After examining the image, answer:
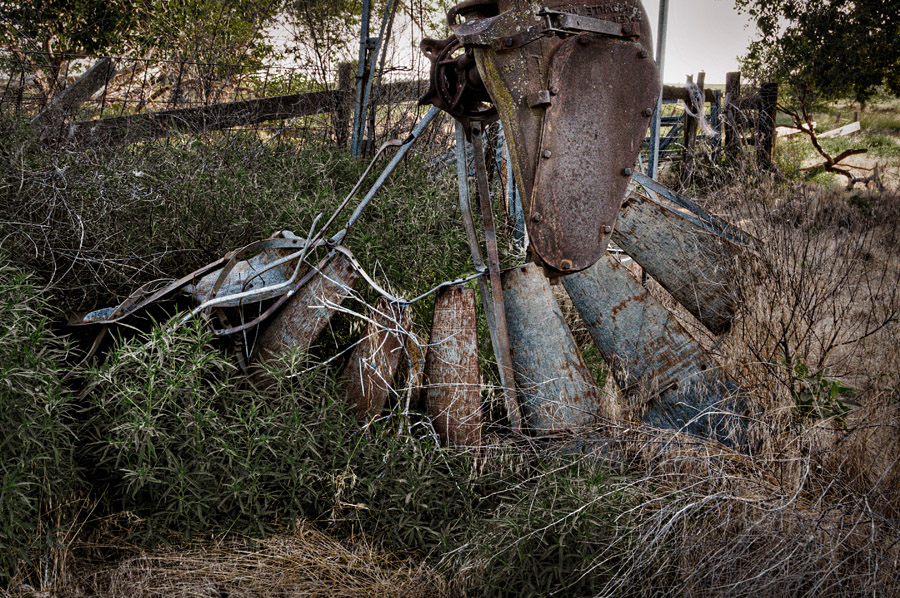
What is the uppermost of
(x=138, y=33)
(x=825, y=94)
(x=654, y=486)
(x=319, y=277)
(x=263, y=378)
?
(x=138, y=33)

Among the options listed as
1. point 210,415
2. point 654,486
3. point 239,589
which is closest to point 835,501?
point 654,486

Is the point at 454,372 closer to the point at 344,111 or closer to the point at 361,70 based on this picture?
the point at 361,70

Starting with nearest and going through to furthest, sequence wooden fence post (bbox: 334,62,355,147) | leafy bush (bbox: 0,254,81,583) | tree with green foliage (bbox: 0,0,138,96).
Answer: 1. leafy bush (bbox: 0,254,81,583)
2. wooden fence post (bbox: 334,62,355,147)
3. tree with green foliage (bbox: 0,0,138,96)

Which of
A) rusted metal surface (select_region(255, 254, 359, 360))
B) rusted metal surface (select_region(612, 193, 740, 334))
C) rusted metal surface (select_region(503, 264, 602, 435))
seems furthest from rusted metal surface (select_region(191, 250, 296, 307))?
rusted metal surface (select_region(612, 193, 740, 334))

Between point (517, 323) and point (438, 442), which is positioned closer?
point (438, 442)

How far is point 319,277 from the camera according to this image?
2834 millimetres

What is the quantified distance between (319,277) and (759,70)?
6509mm

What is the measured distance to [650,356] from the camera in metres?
2.64

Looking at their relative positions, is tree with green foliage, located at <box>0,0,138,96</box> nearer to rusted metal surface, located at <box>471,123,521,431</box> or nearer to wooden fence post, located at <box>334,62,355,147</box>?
wooden fence post, located at <box>334,62,355,147</box>

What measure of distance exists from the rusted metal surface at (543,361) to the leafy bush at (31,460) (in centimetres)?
166

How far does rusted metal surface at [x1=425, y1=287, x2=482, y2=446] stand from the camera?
8.41 feet

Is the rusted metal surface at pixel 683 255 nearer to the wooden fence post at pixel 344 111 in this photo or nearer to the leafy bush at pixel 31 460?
the leafy bush at pixel 31 460

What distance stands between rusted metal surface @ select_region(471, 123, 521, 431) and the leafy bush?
1.56m

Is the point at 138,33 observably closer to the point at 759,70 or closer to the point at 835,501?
the point at 759,70
